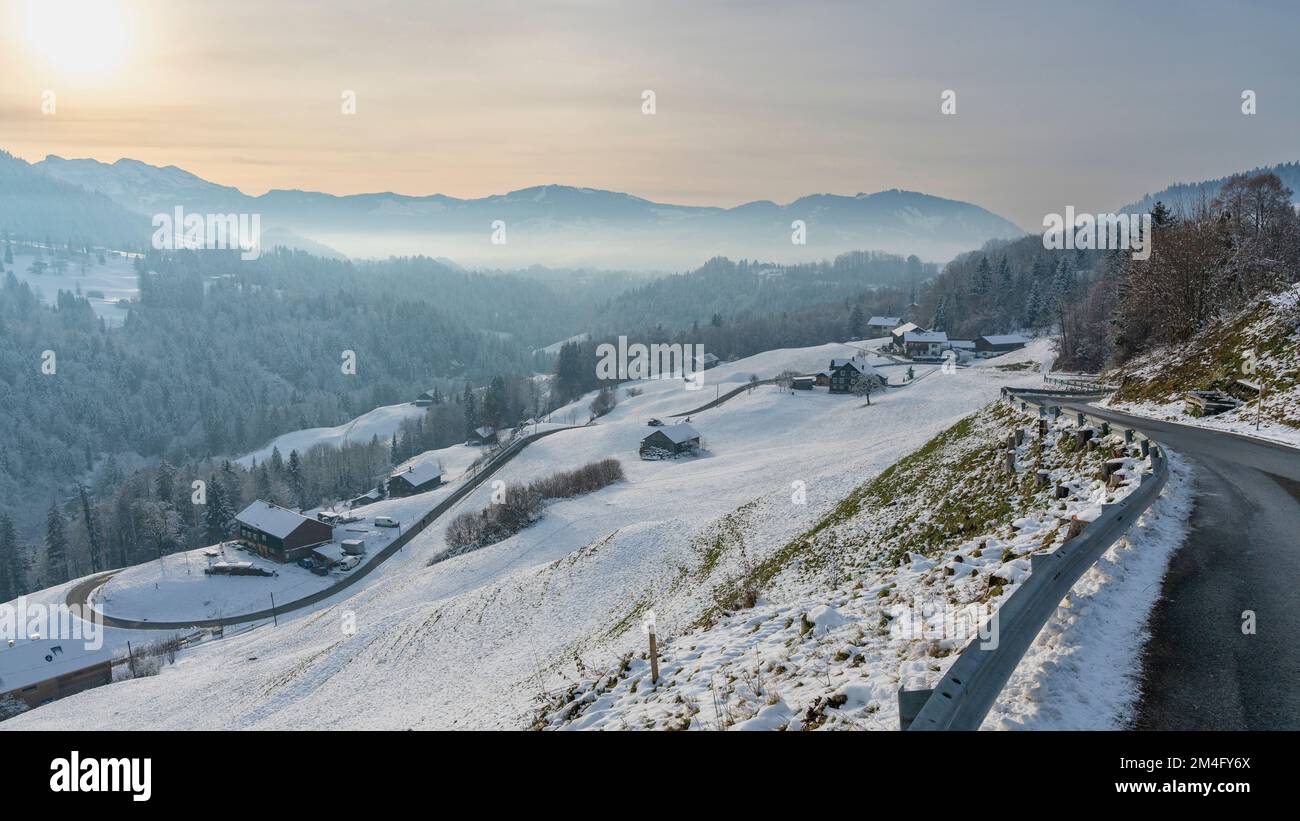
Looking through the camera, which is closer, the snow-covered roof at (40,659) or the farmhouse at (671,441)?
the snow-covered roof at (40,659)

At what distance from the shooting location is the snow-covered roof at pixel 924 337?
4391 inches

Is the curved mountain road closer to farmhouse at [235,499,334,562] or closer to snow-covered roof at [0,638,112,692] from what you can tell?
snow-covered roof at [0,638,112,692]

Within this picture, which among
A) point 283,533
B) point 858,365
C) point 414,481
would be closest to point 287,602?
point 283,533

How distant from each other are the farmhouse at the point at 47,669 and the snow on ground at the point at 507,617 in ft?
25.0

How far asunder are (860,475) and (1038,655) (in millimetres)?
28732

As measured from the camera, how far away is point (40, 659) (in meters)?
45.7

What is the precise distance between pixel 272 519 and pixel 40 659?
2398 cm

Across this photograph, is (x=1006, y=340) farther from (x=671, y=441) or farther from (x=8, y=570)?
(x=8, y=570)

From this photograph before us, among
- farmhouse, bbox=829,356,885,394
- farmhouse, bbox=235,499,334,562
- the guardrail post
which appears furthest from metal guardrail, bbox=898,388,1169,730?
farmhouse, bbox=829,356,885,394

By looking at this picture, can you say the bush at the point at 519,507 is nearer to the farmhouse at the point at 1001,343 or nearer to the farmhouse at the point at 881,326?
the farmhouse at the point at 1001,343

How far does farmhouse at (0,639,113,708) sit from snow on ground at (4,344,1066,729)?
7.63 m

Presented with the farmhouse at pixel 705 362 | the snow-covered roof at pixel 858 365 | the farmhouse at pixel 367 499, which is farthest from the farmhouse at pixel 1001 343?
the farmhouse at pixel 367 499
